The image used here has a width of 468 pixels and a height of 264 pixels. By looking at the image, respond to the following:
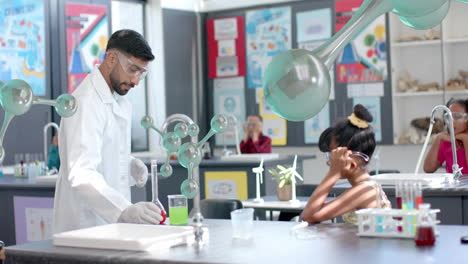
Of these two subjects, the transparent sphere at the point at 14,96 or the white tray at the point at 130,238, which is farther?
the white tray at the point at 130,238

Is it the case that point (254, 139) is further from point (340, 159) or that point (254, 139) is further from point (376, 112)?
point (340, 159)

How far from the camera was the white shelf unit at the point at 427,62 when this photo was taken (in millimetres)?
8305

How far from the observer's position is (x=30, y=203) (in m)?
5.30

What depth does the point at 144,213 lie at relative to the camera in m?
2.84

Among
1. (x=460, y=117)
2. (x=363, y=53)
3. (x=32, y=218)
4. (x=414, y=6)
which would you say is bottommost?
(x=32, y=218)

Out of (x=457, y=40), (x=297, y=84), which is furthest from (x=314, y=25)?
(x=297, y=84)

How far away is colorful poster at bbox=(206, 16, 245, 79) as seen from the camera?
374 inches

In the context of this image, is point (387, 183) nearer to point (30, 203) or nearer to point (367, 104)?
point (30, 203)

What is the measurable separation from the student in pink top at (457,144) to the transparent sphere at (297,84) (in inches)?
140

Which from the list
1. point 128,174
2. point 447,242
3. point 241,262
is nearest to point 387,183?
point 128,174

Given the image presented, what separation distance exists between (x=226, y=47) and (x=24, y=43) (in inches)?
113

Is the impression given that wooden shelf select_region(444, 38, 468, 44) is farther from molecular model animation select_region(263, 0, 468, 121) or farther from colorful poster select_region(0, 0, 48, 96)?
molecular model animation select_region(263, 0, 468, 121)

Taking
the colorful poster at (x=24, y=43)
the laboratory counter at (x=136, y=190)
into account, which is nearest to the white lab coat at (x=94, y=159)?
the laboratory counter at (x=136, y=190)

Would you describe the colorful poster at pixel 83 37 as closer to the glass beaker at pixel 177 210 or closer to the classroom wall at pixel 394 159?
the classroom wall at pixel 394 159
